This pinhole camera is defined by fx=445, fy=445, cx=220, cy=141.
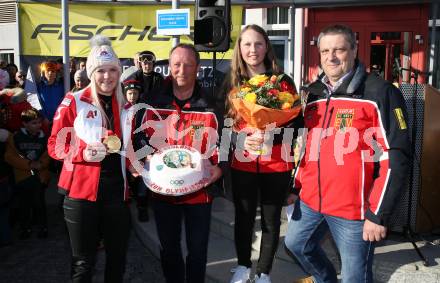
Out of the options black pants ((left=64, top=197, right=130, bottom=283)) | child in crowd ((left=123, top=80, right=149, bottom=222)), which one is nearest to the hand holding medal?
black pants ((left=64, top=197, right=130, bottom=283))

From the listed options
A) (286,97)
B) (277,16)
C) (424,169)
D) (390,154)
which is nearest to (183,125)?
(286,97)

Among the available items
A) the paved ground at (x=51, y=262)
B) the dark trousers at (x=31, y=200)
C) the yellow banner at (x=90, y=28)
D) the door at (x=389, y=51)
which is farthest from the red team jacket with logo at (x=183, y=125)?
the door at (x=389, y=51)

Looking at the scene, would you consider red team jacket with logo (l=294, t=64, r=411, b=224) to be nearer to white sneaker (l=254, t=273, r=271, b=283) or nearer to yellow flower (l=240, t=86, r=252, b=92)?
yellow flower (l=240, t=86, r=252, b=92)

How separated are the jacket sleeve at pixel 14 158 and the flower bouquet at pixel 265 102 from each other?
3004mm

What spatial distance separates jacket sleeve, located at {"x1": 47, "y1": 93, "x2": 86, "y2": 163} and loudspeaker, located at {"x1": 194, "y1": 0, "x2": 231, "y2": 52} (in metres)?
3.45

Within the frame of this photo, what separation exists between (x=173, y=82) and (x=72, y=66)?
656 centimetres

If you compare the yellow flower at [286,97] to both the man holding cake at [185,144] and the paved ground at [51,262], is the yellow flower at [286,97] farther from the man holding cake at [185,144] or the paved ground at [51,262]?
the paved ground at [51,262]

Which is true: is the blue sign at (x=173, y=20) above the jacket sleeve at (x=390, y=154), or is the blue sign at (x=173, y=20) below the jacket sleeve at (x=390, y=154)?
above

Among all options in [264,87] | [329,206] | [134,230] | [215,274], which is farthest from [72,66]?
[329,206]

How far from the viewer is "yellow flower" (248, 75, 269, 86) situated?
300 cm

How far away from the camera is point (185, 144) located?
9.71 feet

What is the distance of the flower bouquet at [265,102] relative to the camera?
2.89 m

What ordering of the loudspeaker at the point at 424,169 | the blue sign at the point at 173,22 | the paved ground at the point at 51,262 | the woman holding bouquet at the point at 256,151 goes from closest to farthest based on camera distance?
the woman holding bouquet at the point at 256,151 < the paved ground at the point at 51,262 < the loudspeaker at the point at 424,169 < the blue sign at the point at 173,22

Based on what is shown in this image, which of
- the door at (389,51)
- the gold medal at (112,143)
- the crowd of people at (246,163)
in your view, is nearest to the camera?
the crowd of people at (246,163)
